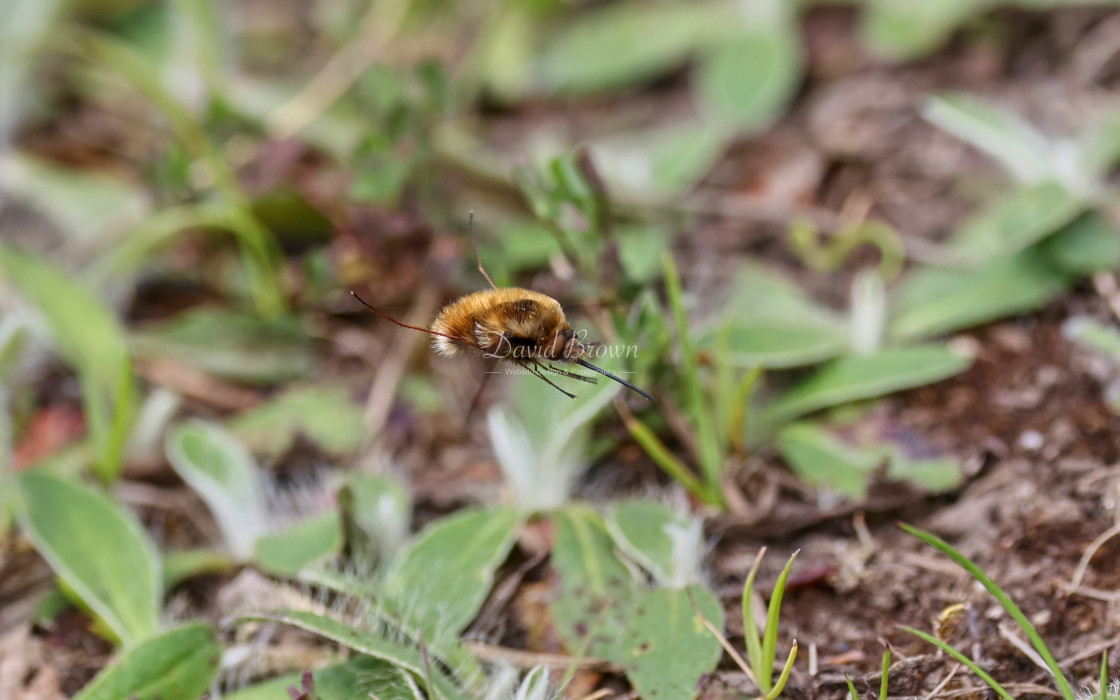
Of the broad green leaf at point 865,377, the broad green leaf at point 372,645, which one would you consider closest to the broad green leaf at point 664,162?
the broad green leaf at point 865,377

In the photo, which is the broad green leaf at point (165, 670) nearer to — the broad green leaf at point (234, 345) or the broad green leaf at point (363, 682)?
the broad green leaf at point (363, 682)

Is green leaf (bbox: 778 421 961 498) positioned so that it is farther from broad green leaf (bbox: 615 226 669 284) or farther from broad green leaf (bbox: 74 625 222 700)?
broad green leaf (bbox: 74 625 222 700)

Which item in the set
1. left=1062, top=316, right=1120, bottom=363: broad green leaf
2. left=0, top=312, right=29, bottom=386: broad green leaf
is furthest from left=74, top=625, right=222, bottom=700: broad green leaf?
left=1062, top=316, right=1120, bottom=363: broad green leaf

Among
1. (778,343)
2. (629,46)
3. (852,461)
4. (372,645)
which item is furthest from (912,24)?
(372,645)

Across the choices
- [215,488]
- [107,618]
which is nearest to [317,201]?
[215,488]

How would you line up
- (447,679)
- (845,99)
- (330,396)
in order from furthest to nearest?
(845,99) < (330,396) < (447,679)

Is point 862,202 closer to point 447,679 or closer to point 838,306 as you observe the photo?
point 838,306
